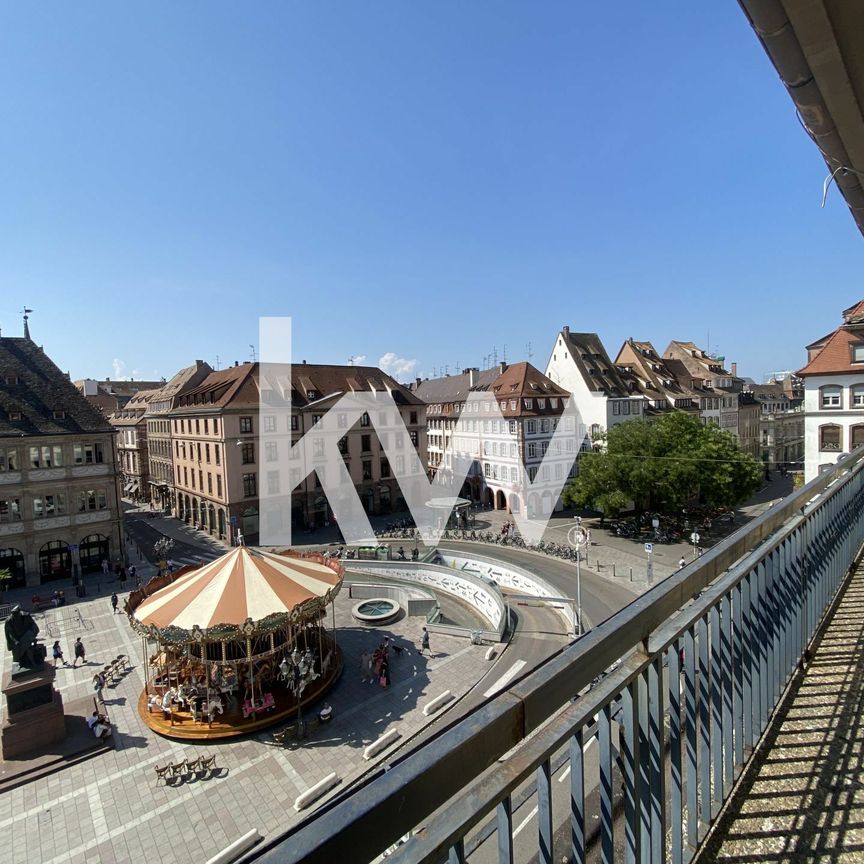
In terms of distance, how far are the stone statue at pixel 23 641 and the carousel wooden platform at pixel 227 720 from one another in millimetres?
3710

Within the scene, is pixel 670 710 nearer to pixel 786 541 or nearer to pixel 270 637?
pixel 786 541

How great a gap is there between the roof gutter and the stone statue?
21447 millimetres

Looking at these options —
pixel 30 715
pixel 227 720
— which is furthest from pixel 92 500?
pixel 227 720

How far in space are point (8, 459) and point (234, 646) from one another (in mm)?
22942

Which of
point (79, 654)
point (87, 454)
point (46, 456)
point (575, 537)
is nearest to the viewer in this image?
point (79, 654)

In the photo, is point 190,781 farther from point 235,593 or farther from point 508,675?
point 508,675

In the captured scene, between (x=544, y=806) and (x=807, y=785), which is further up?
(x=544, y=806)

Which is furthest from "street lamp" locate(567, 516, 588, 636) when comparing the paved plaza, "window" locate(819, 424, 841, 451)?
"window" locate(819, 424, 841, 451)

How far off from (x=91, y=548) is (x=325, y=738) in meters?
26.6

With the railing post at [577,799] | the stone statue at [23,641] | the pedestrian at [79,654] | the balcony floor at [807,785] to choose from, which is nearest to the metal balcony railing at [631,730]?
the railing post at [577,799]

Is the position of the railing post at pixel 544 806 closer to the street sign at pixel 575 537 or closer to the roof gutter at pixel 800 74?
the roof gutter at pixel 800 74

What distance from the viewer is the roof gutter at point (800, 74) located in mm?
2795

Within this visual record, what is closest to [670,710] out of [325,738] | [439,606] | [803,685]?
[803,685]

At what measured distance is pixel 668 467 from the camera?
33625mm
